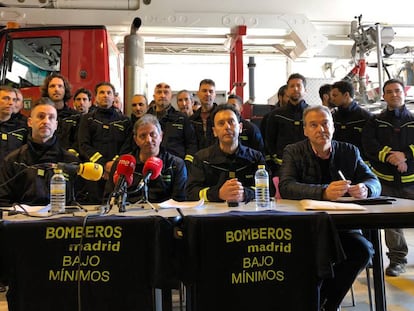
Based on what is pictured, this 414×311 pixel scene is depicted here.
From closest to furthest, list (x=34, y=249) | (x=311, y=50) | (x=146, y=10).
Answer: (x=34, y=249), (x=146, y=10), (x=311, y=50)

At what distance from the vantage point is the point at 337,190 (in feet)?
7.15

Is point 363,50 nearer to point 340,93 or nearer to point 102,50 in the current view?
point 340,93

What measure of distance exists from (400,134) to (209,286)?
9.42 ft

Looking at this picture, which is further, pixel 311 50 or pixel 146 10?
pixel 311 50

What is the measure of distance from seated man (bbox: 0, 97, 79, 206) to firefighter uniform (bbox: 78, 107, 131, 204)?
787mm

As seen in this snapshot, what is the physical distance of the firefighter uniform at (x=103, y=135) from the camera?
372cm

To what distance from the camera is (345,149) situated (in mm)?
2619

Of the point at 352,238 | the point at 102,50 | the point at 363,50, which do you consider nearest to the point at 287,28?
the point at 363,50

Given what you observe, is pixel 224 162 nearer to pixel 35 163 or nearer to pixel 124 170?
pixel 124 170

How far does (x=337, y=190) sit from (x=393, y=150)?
6.11ft

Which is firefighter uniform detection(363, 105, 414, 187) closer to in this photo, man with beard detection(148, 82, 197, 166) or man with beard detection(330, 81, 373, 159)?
man with beard detection(330, 81, 373, 159)

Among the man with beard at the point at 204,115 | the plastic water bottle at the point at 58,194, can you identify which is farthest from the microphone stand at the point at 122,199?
the man with beard at the point at 204,115

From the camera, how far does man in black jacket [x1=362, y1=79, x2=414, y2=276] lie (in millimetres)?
3713

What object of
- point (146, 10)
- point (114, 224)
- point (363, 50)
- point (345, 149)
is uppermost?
point (146, 10)
